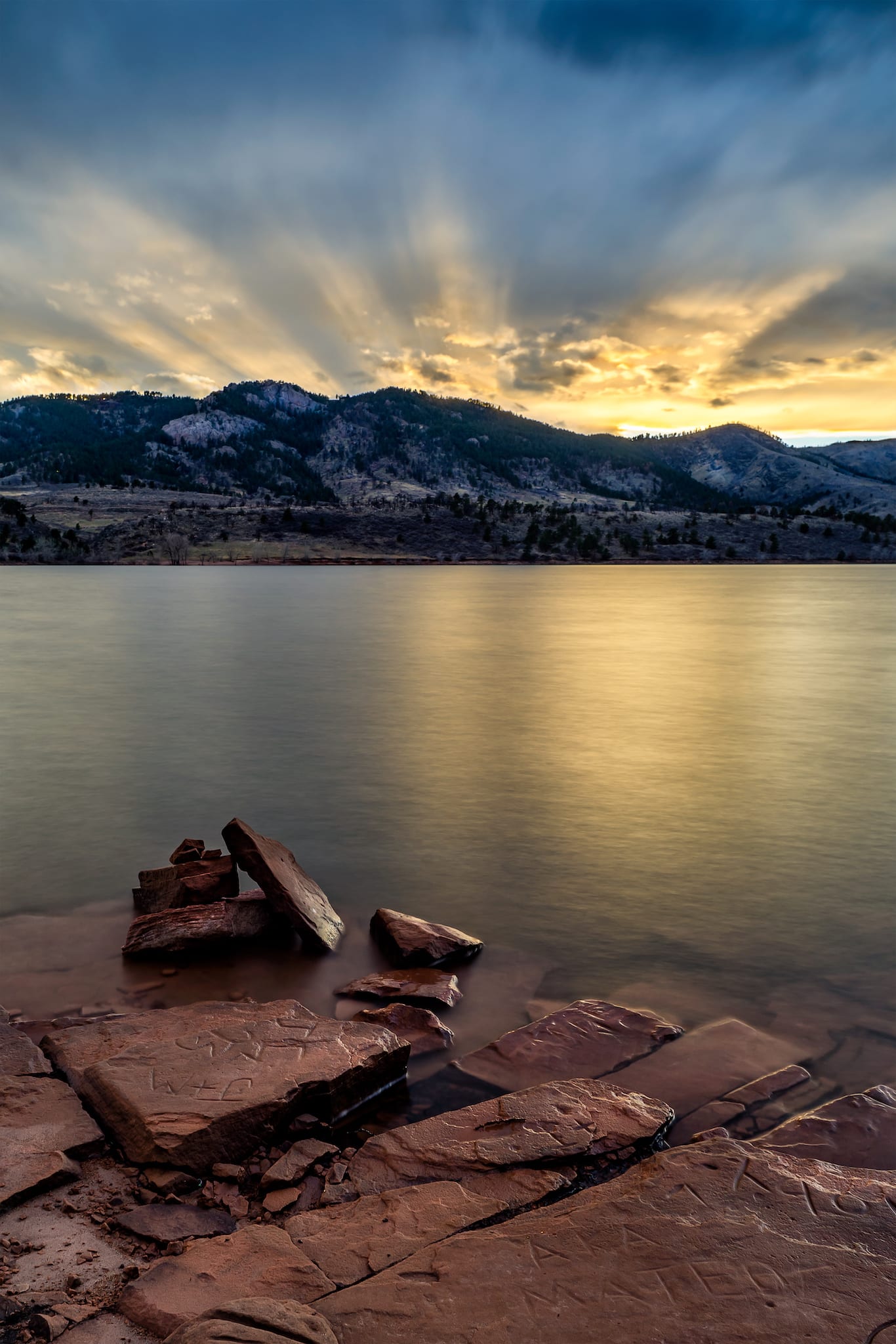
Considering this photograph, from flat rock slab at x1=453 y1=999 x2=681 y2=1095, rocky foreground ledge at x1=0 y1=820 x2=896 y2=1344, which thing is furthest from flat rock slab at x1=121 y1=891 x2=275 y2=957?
flat rock slab at x1=453 y1=999 x2=681 y2=1095

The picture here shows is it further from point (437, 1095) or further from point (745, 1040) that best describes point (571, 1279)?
point (745, 1040)

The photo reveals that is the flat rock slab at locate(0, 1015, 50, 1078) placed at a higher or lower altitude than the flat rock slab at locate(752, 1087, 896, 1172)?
higher

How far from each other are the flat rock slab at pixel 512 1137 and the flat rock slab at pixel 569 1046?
0.37 metres

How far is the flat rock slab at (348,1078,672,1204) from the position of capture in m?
4.66

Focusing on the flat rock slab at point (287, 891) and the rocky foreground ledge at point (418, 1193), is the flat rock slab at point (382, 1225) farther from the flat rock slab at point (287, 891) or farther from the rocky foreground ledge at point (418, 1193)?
the flat rock slab at point (287, 891)

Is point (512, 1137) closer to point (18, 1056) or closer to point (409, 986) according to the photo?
point (409, 986)

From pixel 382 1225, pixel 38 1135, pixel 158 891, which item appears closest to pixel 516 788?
pixel 158 891

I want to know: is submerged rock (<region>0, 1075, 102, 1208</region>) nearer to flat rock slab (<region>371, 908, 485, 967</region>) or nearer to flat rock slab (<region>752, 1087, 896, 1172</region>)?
flat rock slab (<region>371, 908, 485, 967</region>)

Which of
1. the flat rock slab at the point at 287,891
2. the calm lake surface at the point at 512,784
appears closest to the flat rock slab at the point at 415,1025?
the flat rock slab at the point at 287,891

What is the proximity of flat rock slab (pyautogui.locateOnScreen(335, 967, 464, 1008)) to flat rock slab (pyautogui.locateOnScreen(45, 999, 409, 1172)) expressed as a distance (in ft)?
2.68

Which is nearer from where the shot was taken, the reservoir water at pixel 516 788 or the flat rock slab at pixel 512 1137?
the flat rock slab at pixel 512 1137

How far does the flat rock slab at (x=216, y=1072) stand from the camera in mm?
4680

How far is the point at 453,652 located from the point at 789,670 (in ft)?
41.8

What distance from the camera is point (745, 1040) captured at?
6258 millimetres
